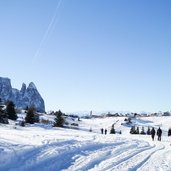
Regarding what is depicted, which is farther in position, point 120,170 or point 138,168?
point 138,168

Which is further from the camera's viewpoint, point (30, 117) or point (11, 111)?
point (11, 111)

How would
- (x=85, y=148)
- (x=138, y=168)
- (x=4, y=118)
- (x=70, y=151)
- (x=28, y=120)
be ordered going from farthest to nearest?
1. (x=28, y=120)
2. (x=4, y=118)
3. (x=85, y=148)
4. (x=70, y=151)
5. (x=138, y=168)

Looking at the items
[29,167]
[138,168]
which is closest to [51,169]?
[29,167]

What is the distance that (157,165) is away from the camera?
16.6m

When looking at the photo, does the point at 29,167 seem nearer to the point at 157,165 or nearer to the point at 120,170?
the point at 120,170

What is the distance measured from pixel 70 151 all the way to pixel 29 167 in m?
4.28

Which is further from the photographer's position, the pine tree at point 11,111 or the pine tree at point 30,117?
the pine tree at point 30,117

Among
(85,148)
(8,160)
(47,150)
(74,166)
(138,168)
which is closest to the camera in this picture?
(8,160)

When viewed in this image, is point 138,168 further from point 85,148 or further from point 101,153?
point 85,148

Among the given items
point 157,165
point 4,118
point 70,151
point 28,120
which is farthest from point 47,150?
point 28,120

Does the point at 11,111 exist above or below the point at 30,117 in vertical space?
above

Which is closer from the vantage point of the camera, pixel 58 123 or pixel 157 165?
pixel 157 165

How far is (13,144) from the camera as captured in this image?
15.8 meters

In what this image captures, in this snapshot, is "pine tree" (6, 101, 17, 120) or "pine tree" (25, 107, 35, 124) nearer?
"pine tree" (6, 101, 17, 120)
